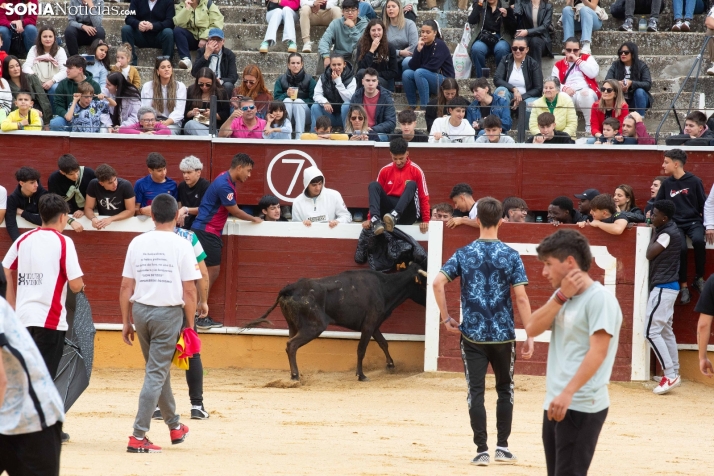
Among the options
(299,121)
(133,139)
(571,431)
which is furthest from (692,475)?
(133,139)

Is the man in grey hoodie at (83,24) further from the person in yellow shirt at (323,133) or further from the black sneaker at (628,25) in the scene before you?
the black sneaker at (628,25)

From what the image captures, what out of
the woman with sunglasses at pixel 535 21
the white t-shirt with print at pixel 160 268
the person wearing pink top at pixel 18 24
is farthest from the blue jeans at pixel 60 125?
the white t-shirt with print at pixel 160 268

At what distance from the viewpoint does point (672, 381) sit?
10281mm

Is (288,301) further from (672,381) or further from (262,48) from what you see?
(262,48)

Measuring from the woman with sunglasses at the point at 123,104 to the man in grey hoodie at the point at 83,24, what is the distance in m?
1.74

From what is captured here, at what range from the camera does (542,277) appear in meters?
10.7

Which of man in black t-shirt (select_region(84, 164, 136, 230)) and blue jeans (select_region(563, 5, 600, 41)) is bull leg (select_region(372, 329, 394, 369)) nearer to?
man in black t-shirt (select_region(84, 164, 136, 230))

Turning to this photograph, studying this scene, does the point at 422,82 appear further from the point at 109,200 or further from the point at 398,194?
the point at 109,200

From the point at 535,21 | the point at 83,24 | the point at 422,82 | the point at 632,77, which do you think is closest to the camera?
the point at 632,77

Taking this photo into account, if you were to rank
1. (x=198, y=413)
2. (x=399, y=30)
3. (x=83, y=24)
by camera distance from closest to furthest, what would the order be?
(x=198, y=413) → (x=399, y=30) → (x=83, y=24)

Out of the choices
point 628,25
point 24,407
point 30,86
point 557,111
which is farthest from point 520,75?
point 24,407

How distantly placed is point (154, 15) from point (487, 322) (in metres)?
9.36

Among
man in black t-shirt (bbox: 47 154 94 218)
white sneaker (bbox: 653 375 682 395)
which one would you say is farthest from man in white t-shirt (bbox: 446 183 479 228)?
A: man in black t-shirt (bbox: 47 154 94 218)

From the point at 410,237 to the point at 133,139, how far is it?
11.6ft
